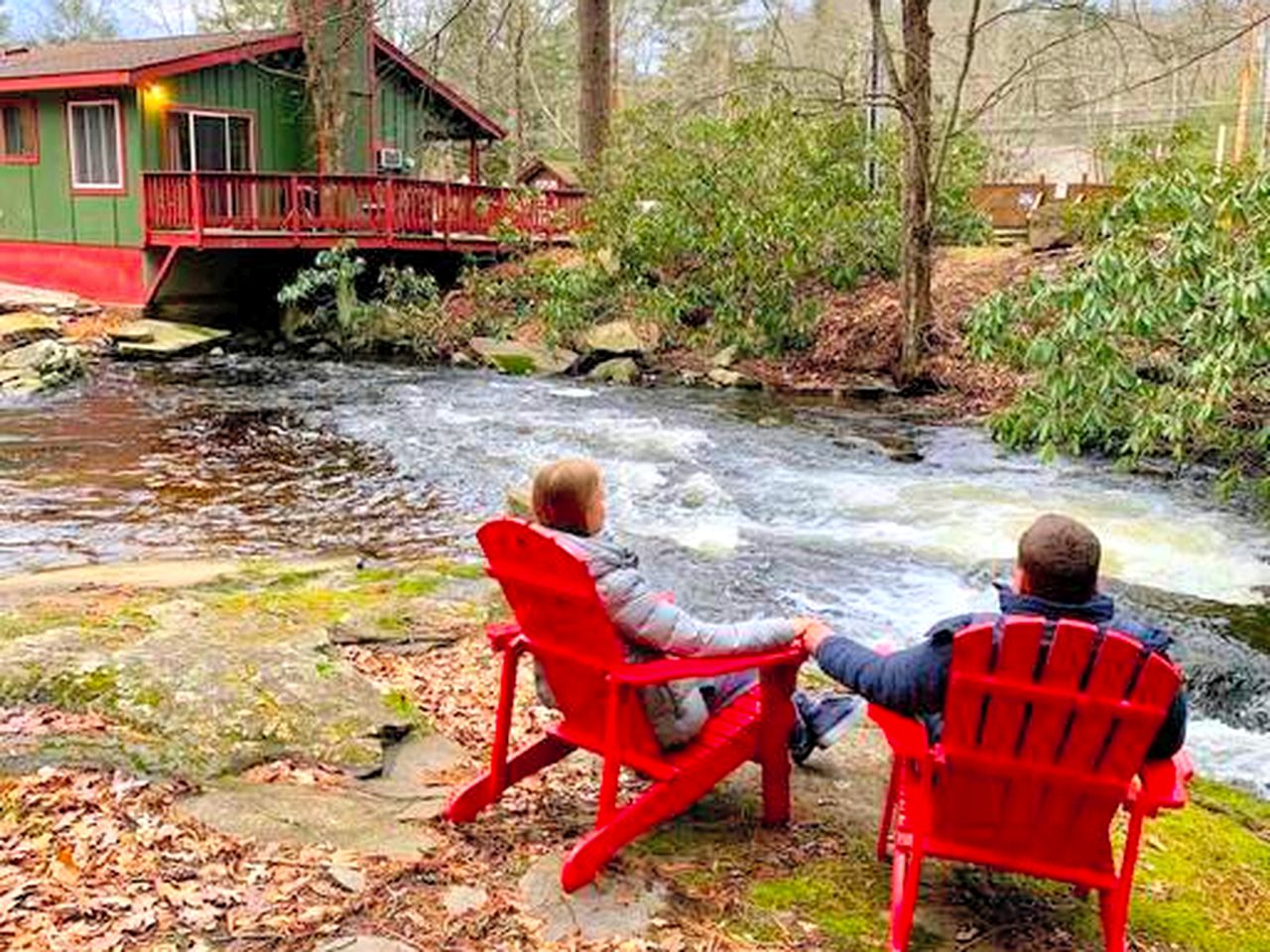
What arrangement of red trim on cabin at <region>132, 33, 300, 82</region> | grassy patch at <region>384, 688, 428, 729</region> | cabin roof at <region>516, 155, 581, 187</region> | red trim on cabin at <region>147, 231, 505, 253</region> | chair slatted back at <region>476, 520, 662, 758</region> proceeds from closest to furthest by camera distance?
1. chair slatted back at <region>476, 520, 662, 758</region>
2. grassy patch at <region>384, 688, 428, 729</region>
3. red trim on cabin at <region>147, 231, 505, 253</region>
4. red trim on cabin at <region>132, 33, 300, 82</region>
5. cabin roof at <region>516, 155, 581, 187</region>

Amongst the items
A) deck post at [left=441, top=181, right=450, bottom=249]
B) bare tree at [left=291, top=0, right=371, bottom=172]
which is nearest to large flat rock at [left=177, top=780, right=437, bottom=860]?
deck post at [left=441, top=181, right=450, bottom=249]

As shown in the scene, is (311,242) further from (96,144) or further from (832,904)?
(832,904)

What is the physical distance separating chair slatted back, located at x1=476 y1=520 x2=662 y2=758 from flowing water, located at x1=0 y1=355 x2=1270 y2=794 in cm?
301

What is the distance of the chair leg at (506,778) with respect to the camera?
136 inches

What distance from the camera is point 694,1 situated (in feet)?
148

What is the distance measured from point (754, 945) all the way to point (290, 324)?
17.9m

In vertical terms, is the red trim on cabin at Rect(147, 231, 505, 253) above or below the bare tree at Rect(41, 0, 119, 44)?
below

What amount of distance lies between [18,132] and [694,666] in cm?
2070

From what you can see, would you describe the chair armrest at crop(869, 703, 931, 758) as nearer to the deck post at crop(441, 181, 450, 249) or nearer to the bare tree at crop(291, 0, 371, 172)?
the deck post at crop(441, 181, 450, 249)

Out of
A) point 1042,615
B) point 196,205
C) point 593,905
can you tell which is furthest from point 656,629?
point 196,205

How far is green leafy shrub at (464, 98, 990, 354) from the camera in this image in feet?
51.6

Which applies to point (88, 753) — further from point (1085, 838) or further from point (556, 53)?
point (556, 53)

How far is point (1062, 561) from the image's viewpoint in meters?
2.70

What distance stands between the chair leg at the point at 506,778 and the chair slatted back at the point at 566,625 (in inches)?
9.8
